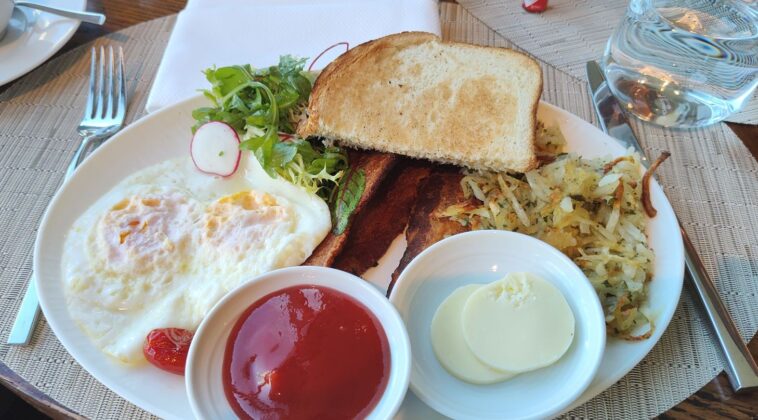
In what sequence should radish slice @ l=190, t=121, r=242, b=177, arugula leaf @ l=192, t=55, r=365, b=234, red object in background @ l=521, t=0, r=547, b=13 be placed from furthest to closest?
1. red object in background @ l=521, t=0, r=547, b=13
2. radish slice @ l=190, t=121, r=242, b=177
3. arugula leaf @ l=192, t=55, r=365, b=234

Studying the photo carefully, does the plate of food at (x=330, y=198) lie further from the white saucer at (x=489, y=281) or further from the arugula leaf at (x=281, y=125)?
the white saucer at (x=489, y=281)

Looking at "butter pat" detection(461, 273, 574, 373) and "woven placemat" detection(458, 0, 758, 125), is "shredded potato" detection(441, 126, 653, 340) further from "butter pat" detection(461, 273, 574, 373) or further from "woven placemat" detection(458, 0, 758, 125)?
"woven placemat" detection(458, 0, 758, 125)

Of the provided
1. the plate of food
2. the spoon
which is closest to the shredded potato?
the plate of food

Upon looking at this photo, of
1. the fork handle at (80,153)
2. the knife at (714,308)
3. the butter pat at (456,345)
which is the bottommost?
the knife at (714,308)

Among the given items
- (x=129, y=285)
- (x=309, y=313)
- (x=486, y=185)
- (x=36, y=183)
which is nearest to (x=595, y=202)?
(x=486, y=185)

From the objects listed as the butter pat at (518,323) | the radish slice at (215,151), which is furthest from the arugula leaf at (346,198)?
the butter pat at (518,323)

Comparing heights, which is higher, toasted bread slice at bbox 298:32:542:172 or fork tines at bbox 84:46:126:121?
toasted bread slice at bbox 298:32:542:172
